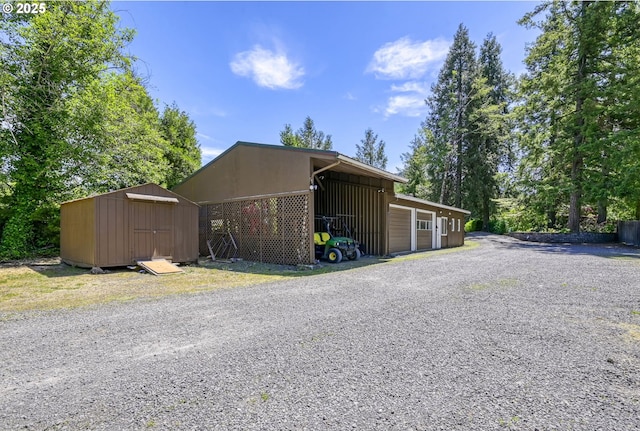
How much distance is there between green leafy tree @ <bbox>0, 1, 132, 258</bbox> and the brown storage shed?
8.37 feet

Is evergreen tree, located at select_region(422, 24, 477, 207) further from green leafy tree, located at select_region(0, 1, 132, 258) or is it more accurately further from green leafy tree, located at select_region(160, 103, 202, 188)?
green leafy tree, located at select_region(0, 1, 132, 258)

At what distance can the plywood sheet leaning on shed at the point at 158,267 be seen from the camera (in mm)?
8000

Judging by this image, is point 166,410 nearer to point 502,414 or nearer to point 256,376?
point 256,376

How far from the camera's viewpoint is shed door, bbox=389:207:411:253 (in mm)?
13328

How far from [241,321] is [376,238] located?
9.30 m

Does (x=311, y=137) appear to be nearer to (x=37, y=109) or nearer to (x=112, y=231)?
(x=37, y=109)

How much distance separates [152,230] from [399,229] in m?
9.70

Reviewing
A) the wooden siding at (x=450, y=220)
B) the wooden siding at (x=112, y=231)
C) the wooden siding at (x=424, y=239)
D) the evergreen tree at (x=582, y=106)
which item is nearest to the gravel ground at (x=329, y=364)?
the wooden siding at (x=112, y=231)

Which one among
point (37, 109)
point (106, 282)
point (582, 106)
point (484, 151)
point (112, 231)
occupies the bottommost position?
point (106, 282)

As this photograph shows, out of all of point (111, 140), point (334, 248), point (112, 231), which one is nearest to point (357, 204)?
point (334, 248)

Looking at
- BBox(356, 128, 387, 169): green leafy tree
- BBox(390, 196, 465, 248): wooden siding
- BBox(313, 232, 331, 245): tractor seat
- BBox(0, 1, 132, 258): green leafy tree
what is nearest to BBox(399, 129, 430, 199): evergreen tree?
BBox(356, 128, 387, 169): green leafy tree

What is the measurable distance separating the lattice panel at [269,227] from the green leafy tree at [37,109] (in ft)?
18.9

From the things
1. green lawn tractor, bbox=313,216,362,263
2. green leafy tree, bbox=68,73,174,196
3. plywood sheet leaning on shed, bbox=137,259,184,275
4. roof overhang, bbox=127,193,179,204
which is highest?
green leafy tree, bbox=68,73,174,196

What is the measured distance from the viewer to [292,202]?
9742 millimetres
